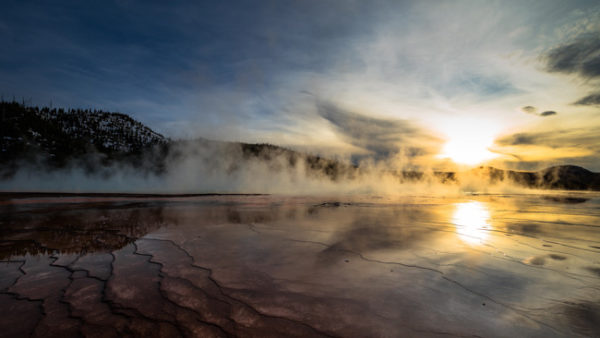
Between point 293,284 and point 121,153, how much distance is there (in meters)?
64.9

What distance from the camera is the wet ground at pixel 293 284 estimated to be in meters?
2.35

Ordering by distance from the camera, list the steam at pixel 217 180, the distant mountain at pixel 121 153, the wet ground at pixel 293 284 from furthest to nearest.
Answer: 1. the distant mountain at pixel 121 153
2. the steam at pixel 217 180
3. the wet ground at pixel 293 284

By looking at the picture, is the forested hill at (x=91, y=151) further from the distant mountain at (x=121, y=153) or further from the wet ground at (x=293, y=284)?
the wet ground at (x=293, y=284)

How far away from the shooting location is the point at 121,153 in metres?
55.1

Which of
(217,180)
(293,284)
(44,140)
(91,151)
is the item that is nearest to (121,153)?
(91,151)

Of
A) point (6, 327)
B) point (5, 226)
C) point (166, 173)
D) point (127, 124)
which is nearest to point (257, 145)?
point (166, 173)

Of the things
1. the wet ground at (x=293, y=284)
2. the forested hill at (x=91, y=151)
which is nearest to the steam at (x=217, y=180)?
the forested hill at (x=91, y=151)

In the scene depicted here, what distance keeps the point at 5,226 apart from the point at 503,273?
1128 centimetres

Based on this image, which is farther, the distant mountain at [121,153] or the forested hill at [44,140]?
the distant mountain at [121,153]

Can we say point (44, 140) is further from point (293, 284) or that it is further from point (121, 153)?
point (293, 284)

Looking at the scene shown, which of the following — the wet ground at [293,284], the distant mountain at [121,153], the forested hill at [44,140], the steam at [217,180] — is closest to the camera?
the wet ground at [293,284]

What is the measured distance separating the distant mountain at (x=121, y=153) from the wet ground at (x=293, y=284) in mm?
41170

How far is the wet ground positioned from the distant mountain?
135 ft

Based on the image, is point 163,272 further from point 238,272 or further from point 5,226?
point 5,226
